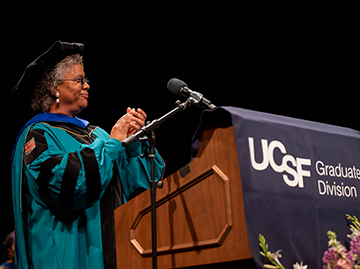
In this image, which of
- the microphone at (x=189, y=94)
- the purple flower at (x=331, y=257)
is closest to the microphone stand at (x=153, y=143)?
the microphone at (x=189, y=94)

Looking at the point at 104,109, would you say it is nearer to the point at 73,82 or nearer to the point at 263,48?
the point at 263,48

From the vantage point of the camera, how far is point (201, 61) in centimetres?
521

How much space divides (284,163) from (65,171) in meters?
1.13

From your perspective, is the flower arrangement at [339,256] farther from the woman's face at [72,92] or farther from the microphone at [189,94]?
the woman's face at [72,92]

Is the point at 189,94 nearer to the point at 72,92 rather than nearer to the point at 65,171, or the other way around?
the point at 65,171

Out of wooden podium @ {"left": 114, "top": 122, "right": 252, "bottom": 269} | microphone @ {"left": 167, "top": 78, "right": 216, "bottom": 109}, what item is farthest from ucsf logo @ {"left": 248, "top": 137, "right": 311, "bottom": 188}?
microphone @ {"left": 167, "top": 78, "right": 216, "bottom": 109}

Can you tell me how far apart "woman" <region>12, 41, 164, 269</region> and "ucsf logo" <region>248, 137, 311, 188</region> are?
92 cm

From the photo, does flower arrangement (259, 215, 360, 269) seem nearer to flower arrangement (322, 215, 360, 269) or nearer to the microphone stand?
flower arrangement (322, 215, 360, 269)

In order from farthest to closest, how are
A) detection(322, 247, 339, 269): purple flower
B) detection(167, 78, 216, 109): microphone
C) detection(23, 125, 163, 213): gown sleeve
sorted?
1. detection(23, 125, 163, 213): gown sleeve
2. detection(167, 78, 216, 109): microphone
3. detection(322, 247, 339, 269): purple flower

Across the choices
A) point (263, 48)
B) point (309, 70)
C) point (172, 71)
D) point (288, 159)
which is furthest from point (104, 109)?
point (288, 159)

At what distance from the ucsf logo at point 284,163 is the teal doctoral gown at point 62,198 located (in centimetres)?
96

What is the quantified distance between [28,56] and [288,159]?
388cm

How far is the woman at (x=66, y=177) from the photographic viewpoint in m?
2.32

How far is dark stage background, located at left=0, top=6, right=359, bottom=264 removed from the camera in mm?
4828
